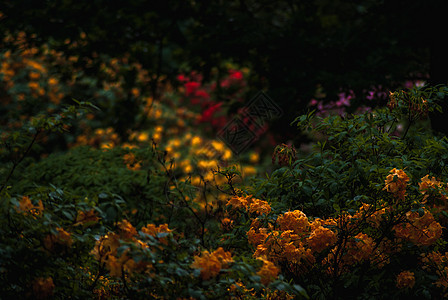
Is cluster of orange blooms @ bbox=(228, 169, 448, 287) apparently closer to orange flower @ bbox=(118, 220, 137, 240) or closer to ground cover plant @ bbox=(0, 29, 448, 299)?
ground cover plant @ bbox=(0, 29, 448, 299)

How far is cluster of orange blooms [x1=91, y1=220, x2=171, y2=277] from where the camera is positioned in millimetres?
2162

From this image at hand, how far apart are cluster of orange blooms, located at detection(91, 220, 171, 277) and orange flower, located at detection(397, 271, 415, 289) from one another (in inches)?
52.7

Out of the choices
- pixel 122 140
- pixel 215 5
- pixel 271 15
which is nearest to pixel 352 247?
pixel 215 5

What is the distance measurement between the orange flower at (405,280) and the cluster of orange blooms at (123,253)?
134 cm

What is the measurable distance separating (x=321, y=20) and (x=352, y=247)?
170 inches

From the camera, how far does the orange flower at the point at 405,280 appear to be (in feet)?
8.50

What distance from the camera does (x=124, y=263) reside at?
217 centimetres

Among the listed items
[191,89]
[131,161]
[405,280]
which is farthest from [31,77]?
[405,280]

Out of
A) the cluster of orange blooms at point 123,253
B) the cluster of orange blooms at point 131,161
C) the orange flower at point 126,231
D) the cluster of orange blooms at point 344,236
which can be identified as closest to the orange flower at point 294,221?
the cluster of orange blooms at point 344,236

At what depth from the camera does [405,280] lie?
2.61 meters

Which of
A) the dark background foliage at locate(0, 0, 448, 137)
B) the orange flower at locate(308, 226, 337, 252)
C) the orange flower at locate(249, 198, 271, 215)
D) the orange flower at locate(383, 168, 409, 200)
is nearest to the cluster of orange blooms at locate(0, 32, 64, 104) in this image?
the dark background foliage at locate(0, 0, 448, 137)

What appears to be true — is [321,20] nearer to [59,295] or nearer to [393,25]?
[393,25]

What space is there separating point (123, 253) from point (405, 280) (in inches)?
61.0

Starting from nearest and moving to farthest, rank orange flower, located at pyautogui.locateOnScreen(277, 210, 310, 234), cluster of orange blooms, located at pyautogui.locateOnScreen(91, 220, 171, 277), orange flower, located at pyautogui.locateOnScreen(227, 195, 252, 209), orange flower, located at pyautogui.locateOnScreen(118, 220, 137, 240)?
cluster of orange blooms, located at pyautogui.locateOnScreen(91, 220, 171, 277) < orange flower, located at pyautogui.locateOnScreen(118, 220, 137, 240) < orange flower, located at pyautogui.locateOnScreen(277, 210, 310, 234) < orange flower, located at pyautogui.locateOnScreen(227, 195, 252, 209)
